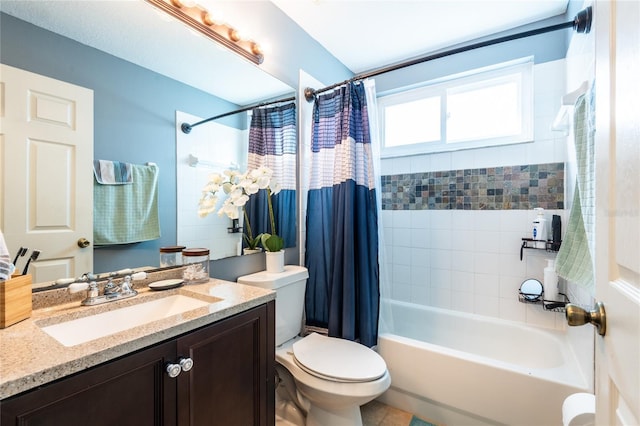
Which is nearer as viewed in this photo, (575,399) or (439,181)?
(575,399)

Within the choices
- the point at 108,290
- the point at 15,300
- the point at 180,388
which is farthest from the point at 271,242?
the point at 15,300

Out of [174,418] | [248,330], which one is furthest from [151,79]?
[174,418]

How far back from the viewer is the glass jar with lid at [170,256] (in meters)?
1.28

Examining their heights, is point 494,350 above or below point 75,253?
below

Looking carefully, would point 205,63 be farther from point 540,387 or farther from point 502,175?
point 540,387

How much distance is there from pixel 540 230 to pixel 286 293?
1.70m

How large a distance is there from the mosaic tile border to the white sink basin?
1893 millimetres

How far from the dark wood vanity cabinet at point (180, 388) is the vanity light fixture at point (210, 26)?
1.30 m

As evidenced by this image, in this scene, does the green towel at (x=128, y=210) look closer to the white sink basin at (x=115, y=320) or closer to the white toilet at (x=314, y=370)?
the white sink basin at (x=115, y=320)

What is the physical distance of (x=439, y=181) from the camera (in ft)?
7.75

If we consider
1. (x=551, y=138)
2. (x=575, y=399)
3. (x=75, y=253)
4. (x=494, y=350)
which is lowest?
(x=494, y=350)

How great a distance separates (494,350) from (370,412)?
39.2 inches

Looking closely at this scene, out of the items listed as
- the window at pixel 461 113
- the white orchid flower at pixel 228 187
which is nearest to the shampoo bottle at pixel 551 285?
the window at pixel 461 113

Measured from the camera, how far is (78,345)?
0.69m
